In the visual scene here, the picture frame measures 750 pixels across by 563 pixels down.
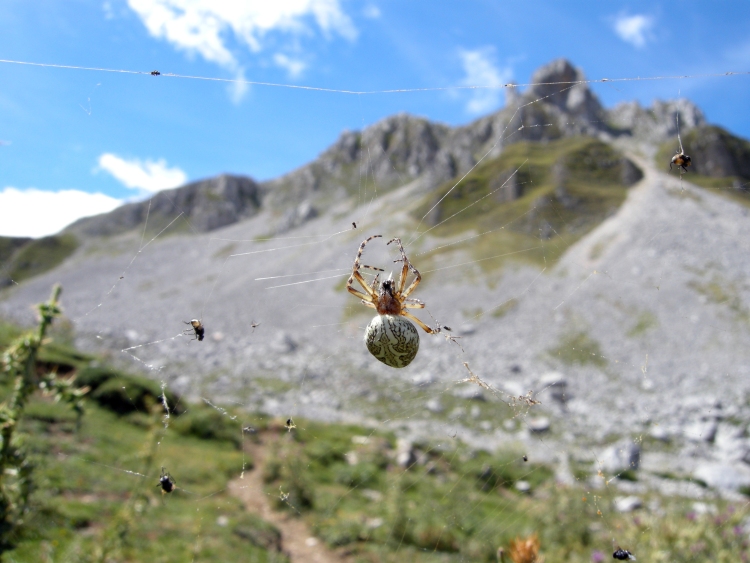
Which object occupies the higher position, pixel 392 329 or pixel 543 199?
pixel 543 199

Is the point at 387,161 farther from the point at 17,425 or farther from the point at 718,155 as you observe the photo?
the point at 17,425

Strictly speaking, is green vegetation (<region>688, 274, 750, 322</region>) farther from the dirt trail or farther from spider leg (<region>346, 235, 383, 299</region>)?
spider leg (<region>346, 235, 383, 299</region>)

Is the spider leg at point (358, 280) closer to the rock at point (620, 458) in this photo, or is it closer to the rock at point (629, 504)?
the rock at point (629, 504)

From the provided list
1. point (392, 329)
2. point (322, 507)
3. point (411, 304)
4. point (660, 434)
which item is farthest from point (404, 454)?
point (392, 329)

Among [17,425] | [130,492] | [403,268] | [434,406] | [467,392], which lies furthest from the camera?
[467,392]

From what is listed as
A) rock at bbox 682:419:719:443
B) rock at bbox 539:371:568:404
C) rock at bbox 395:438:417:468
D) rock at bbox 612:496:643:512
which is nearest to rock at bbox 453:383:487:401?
rock at bbox 539:371:568:404

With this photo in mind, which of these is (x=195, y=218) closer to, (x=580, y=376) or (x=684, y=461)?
(x=580, y=376)

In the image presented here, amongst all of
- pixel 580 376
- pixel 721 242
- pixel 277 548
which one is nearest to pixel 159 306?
pixel 580 376
